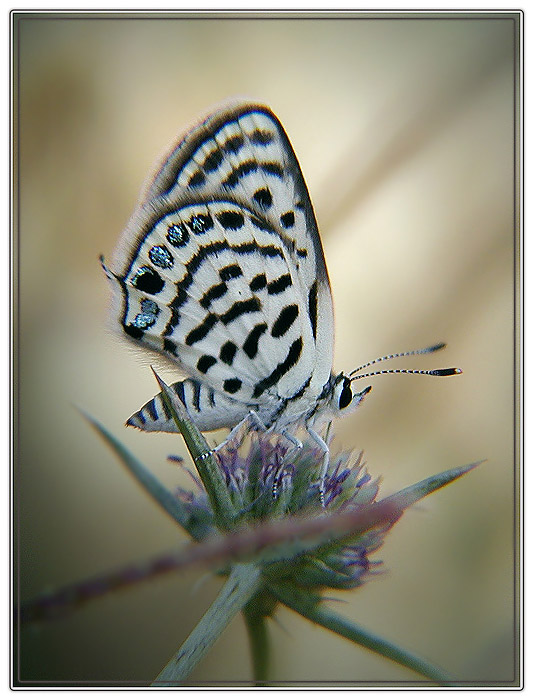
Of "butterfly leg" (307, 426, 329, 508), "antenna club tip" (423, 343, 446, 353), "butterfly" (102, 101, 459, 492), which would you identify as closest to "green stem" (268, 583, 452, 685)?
"butterfly leg" (307, 426, 329, 508)

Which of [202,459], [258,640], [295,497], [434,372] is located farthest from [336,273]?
[258,640]

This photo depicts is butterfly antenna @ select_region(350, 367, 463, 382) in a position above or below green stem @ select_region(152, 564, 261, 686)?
above

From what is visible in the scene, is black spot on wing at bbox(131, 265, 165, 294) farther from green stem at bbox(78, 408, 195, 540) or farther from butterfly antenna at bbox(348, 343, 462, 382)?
butterfly antenna at bbox(348, 343, 462, 382)

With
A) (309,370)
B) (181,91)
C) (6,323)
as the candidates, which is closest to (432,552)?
(309,370)

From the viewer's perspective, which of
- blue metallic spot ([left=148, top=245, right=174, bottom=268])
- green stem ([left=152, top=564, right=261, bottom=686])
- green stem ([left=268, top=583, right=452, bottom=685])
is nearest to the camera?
green stem ([left=152, top=564, right=261, bottom=686])

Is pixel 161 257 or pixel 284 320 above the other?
pixel 161 257

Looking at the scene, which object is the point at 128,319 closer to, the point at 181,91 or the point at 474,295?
the point at 181,91

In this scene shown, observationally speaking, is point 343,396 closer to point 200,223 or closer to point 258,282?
point 258,282
